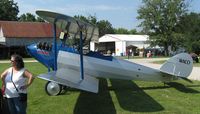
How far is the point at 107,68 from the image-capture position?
43.8ft

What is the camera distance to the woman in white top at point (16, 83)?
6.96 m

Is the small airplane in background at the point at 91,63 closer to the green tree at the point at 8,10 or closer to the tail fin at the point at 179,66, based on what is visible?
the tail fin at the point at 179,66

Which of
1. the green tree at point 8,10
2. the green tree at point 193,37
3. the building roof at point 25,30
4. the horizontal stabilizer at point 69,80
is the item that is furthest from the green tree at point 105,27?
the horizontal stabilizer at point 69,80

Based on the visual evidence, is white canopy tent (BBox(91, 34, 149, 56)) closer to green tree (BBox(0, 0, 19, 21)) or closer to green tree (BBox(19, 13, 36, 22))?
green tree (BBox(0, 0, 19, 21))

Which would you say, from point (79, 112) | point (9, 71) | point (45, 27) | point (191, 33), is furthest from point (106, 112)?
point (45, 27)

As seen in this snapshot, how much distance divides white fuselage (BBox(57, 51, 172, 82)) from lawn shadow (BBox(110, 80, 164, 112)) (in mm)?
647

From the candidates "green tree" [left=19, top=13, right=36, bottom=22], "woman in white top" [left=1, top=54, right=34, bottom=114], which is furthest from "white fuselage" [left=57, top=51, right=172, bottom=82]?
"green tree" [left=19, top=13, right=36, bottom=22]

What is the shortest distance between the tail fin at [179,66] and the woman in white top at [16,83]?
7.50 meters

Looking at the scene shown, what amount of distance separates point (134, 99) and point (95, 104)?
1.51 metres

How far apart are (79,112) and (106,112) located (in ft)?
2.38

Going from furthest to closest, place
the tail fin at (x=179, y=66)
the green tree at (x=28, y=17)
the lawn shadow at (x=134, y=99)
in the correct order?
the green tree at (x=28, y=17)
the tail fin at (x=179, y=66)
the lawn shadow at (x=134, y=99)

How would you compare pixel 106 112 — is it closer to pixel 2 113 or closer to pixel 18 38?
pixel 2 113

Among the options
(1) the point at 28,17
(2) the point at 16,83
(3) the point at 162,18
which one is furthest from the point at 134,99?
(1) the point at 28,17

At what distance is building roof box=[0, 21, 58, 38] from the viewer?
65.1 meters
